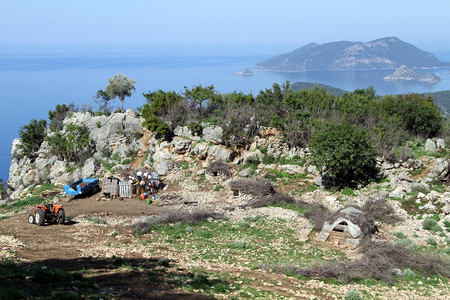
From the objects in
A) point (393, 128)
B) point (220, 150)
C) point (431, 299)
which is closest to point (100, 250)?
point (431, 299)

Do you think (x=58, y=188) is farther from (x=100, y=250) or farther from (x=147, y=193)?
(x=100, y=250)

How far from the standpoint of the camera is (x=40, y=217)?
Result: 733 inches

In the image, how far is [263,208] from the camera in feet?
70.3

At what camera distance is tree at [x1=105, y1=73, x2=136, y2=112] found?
132ft

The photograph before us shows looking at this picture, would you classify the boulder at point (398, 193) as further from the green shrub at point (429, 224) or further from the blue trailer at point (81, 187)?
the blue trailer at point (81, 187)

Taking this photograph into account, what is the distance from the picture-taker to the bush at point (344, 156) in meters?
23.0

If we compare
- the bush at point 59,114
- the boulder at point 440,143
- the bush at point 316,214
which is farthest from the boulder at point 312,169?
the bush at point 59,114

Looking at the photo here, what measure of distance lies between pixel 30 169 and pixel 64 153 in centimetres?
455

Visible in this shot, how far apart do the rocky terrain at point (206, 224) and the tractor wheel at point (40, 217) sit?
2.04 ft

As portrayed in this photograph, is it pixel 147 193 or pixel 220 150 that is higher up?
pixel 220 150

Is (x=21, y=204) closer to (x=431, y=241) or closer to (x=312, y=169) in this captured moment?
(x=312, y=169)

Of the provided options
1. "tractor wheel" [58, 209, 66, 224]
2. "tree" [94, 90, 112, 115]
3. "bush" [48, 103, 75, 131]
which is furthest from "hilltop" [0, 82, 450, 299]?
"tree" [94, 90, 112, 115]

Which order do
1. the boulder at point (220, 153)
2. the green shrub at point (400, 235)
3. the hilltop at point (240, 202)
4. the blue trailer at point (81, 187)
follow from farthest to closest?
the boulder at point (220, 153), the blue trailer at point (81, 187), the green shrub at point (400, 235), the hilltop at point (240, 202)

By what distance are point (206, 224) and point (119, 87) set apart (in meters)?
26.5
